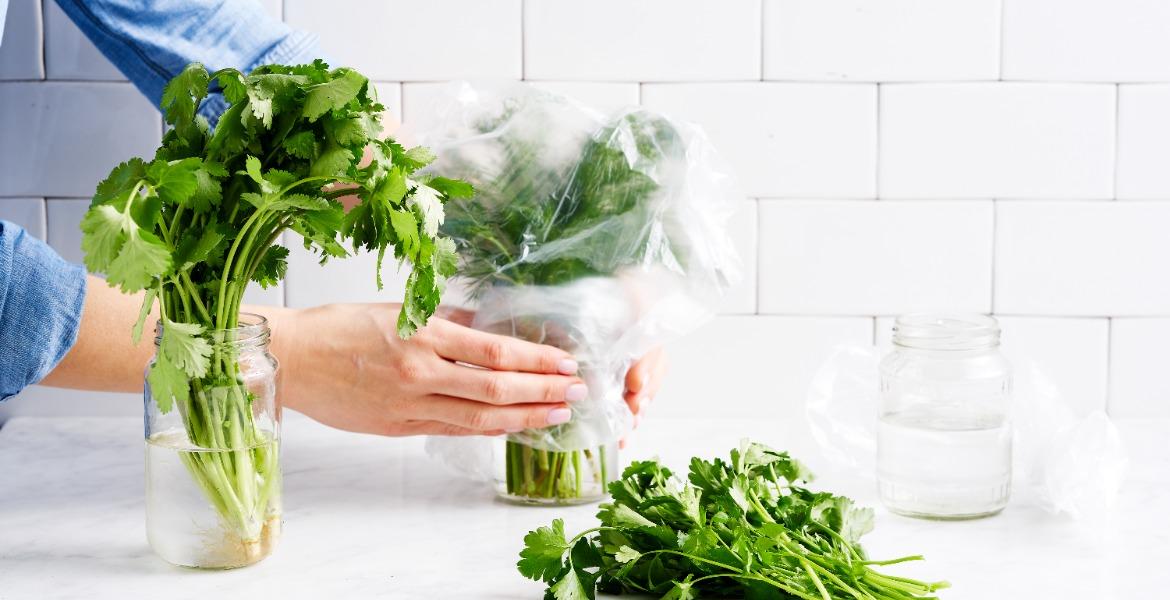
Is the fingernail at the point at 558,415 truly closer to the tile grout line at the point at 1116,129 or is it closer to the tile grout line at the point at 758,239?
the tile grout line at the point at 758,239

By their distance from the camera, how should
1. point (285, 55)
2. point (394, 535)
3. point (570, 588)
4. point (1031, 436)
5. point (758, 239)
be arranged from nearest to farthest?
1. point (570, 588)
2. point (394, 535)
3. point (1031, 436)
4. point (285, 55)
5. point (758, 239)

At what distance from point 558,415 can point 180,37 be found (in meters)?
0.52

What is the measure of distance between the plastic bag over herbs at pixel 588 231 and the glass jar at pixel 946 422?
0.54 feet

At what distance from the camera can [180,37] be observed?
3.36ft

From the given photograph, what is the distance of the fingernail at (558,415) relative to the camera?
84 cm

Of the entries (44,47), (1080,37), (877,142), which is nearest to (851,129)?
(877,142)

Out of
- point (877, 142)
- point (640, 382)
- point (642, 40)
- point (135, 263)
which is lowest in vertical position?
point (640, 382)

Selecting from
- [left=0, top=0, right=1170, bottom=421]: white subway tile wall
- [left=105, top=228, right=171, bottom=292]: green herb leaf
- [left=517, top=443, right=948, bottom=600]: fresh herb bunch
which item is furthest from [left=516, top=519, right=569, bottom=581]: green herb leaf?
[left=0, top=0, right=1170, bottom=421]: white subway tile wall

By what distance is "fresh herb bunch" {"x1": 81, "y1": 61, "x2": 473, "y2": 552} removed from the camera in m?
0.63

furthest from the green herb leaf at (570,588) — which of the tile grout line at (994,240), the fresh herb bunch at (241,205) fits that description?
the tile grout line at (994,240)

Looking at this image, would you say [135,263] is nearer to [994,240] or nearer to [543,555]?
[543,555]

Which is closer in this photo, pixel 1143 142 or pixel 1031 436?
pixel 1031 436

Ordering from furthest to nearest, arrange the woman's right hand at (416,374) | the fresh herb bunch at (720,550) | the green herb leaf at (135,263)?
the woman's right hand at (416,374), the fresh herb bunch at (720,550), the green herb leaf at (135,263)

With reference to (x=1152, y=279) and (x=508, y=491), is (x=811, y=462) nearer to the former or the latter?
(x=508, y=491)
